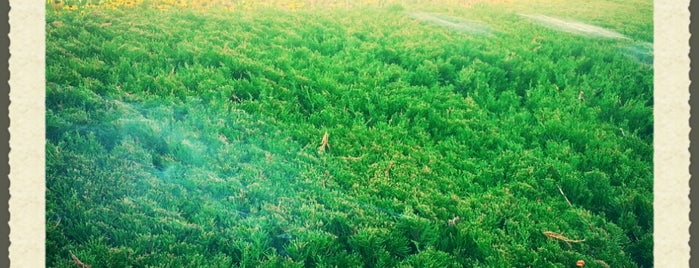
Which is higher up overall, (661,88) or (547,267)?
(661,88)

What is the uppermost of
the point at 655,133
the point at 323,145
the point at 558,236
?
the point at 655,133

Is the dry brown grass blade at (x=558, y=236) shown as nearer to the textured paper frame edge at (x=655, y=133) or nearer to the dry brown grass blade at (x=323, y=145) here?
the textured paper frame edge at (x=655, y=133)

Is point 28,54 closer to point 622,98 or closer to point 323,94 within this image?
point 323,94

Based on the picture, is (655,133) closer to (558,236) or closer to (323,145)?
(558,236)

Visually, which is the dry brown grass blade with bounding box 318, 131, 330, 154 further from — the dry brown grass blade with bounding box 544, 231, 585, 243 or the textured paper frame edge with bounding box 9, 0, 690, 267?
the textured paper frame edge with bounding box 9, 0, 690, 267

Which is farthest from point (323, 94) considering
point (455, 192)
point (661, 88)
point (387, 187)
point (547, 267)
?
point (661, 88)

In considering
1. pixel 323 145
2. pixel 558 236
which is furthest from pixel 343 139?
pixel 558 236
